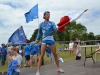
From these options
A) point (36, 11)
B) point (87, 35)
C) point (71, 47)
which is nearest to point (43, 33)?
point (36, 11)

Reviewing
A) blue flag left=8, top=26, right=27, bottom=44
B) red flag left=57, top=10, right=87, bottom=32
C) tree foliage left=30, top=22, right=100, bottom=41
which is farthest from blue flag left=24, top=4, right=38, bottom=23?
tree foliage left=30, top=22, right=100, bottom=41

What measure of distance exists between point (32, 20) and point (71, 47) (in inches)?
349

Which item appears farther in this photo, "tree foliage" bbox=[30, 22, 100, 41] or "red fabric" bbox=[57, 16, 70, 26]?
"tree foliage" bbox=[30, 22, 100, 41]

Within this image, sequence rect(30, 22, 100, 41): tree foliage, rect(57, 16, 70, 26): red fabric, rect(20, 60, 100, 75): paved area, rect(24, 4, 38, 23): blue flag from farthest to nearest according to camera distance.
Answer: rect(30, 22, 100, 41): tree foliage → rect(24, 4, 38, 23): blue flag → rect(20, 60, 100, 75): paved area → rect(57, 16, 70, 26): red fabric

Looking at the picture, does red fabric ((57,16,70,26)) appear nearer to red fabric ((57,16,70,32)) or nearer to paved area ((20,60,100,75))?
red fabric ((57,16,70,32))

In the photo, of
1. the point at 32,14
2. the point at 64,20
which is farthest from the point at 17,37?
the point at 64,20

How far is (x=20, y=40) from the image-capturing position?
37.0 ft

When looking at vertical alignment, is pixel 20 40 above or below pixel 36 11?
below

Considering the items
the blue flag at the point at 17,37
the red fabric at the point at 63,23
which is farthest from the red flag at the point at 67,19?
the blue flag at the point at 17,37

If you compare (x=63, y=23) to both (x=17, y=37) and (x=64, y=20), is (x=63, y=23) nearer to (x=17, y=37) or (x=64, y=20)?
(x=64, y=20)

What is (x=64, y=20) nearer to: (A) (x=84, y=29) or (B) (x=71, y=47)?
(B) (x=71, y=47)

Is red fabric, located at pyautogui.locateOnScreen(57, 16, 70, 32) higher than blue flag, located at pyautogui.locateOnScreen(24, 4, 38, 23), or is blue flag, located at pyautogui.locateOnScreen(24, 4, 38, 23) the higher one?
blue flag, located at pyautogui.locateOnScreen(24, 4, 38, 23)

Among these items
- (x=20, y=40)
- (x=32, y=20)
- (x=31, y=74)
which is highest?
(x=32, y=20)

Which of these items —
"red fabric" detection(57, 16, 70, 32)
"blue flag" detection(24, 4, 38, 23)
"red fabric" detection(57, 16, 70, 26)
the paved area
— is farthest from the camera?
"blue flag" detection(24, 4, 38, 23)
